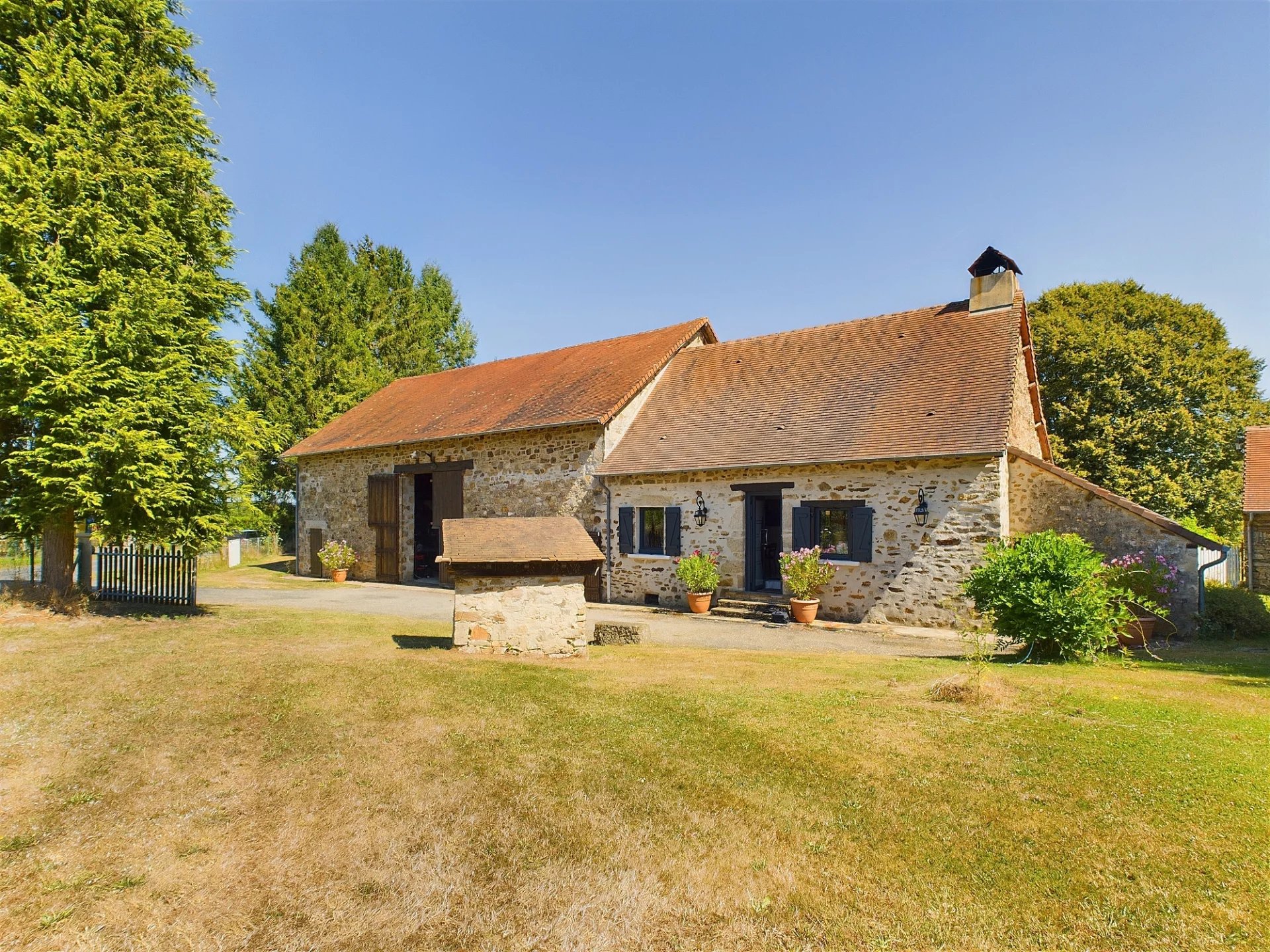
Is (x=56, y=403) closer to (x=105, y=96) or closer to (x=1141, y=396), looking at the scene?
(x=105, y=96)

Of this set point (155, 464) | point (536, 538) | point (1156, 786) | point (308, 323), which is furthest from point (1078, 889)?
point (308, 323)

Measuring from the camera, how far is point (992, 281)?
51.8 ft

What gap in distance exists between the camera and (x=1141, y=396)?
22.9m

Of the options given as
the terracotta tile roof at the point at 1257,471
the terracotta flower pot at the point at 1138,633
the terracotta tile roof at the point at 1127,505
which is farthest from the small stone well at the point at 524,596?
the terracotta tile roof at the point at 1257,471

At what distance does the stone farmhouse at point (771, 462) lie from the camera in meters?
12.9

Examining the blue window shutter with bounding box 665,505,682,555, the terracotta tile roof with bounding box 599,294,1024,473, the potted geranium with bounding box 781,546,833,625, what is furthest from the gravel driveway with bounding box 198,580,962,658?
Answer: the terracotta tile roof with bounding box 599,294,1024,473

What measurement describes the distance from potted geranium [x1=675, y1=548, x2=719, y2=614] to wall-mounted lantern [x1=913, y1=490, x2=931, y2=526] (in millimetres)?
4354

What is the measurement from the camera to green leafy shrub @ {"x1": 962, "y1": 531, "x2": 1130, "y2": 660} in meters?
8.84

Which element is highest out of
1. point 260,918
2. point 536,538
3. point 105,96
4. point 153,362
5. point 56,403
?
point 105,96

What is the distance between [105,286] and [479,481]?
10345 mm

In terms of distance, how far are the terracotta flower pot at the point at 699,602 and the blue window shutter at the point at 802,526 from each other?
2247 millimetres

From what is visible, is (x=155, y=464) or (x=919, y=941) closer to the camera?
(x=919, y=941)

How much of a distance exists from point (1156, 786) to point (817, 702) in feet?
8.57

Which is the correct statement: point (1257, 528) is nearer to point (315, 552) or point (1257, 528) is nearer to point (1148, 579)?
point (1148, 579)
